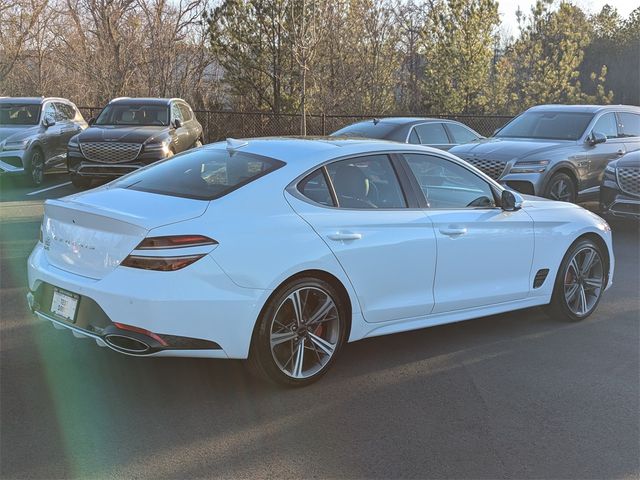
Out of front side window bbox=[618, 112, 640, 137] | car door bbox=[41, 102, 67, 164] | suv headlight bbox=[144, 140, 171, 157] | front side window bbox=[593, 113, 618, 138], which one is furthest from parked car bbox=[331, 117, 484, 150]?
car door bbox=[41, 102, 67, 164]

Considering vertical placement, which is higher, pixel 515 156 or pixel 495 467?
pixel 515 156

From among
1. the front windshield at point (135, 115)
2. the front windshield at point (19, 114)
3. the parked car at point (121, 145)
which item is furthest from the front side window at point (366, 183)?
the front windshield at point (19, 114)

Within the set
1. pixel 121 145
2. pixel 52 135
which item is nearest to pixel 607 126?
pixel 121 145

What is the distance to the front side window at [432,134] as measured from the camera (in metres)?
11.4

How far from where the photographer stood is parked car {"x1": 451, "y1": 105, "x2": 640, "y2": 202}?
10.2 meters

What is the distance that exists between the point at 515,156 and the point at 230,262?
24.1ft

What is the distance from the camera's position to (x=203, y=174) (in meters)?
4.53

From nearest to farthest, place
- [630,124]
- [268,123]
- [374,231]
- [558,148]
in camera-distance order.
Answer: [374,231] < [558,148] < [630,124] < [268,123]

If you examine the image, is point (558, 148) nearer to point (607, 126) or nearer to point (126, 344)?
point (607, 126)

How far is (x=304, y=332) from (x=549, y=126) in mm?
8372

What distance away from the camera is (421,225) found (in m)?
4.77

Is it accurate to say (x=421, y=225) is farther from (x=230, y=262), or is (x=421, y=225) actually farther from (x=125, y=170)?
(x=125, y=170)

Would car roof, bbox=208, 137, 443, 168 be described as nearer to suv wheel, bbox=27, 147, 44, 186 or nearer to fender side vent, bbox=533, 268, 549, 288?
fender side vent, bbox=533, 268, 549, 288

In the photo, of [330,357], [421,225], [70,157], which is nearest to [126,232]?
[330,357]
